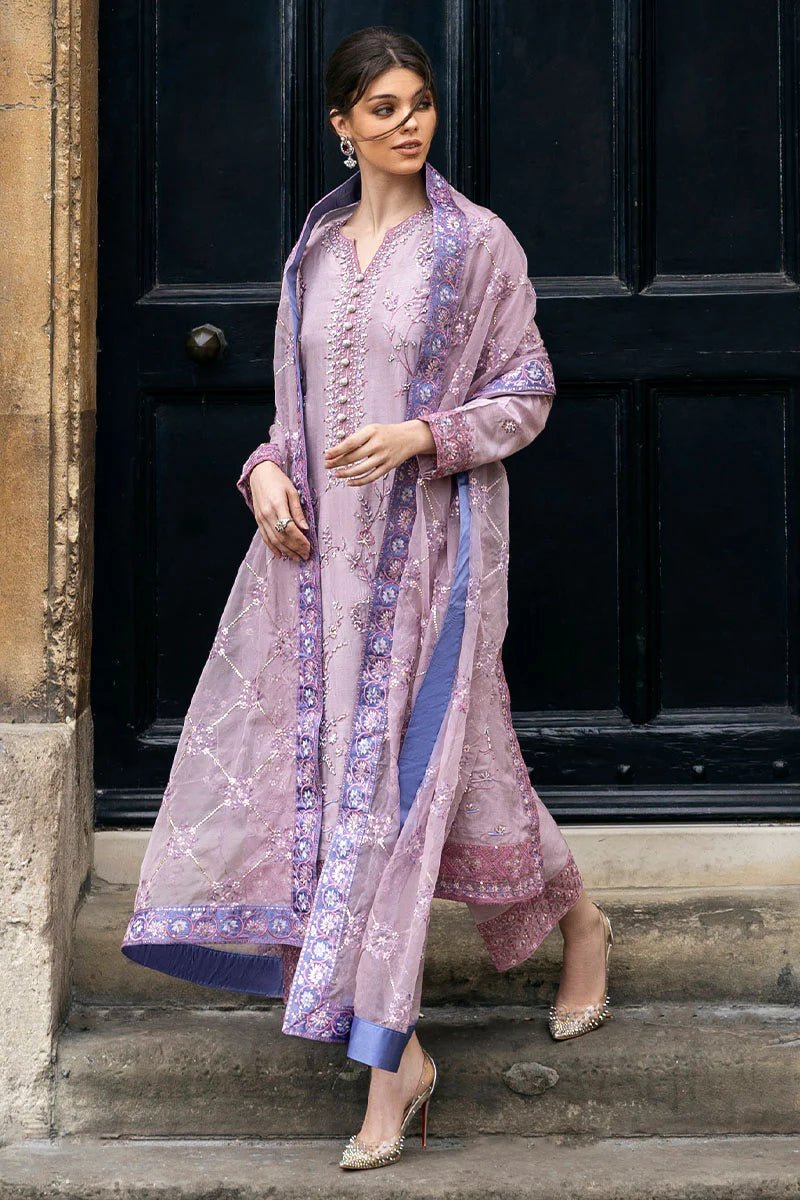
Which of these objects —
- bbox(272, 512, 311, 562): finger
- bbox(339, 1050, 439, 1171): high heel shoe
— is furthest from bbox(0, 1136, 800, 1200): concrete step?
bbox(272, 512, 311, 562): finger

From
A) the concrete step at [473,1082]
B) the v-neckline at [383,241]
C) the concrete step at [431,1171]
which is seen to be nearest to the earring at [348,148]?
the v-neckline at [383,241]

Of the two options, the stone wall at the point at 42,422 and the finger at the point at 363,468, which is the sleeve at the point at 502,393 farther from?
the stone wall at the point at 42,422

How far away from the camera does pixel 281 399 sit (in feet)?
9.59

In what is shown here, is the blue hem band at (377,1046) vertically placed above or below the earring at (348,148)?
below

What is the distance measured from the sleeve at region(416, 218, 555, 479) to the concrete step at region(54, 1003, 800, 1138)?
3.62 feet

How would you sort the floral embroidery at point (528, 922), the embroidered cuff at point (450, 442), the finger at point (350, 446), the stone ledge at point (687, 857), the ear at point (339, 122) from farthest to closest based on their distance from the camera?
the stone ledge at point (687, 857), the floral embroidery at point (528, 922), the ear at point (339, 122), the embroidered cuff at point (450, 442), the finger at point (350, 446)

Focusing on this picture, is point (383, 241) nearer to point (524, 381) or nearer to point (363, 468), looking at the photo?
point (524, 381)

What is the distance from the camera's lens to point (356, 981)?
2.70 metres

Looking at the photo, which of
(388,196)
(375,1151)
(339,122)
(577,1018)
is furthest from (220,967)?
(339,122)

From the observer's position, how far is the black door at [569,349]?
348 cm

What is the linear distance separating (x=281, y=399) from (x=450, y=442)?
1.16 feet

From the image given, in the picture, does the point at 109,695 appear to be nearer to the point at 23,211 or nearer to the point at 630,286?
the point at 23,211

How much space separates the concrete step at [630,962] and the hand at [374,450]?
103 centimetres

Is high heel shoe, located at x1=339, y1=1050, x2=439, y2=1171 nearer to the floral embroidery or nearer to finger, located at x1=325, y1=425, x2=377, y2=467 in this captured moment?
the floral embroidery
